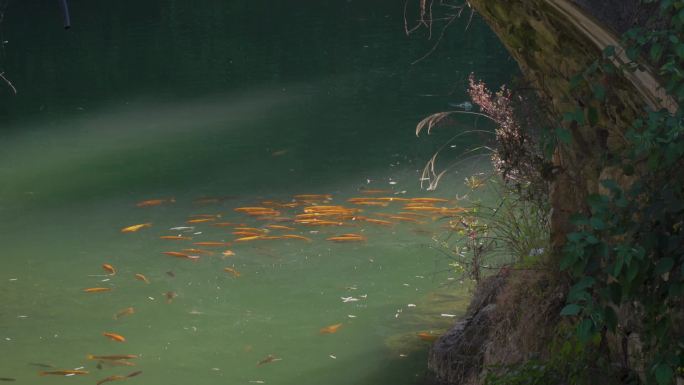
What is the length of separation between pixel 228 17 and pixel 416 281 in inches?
520

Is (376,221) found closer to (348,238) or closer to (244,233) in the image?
(348,238)

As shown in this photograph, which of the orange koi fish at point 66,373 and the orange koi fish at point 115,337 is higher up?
the orange koi fish at point 115,337

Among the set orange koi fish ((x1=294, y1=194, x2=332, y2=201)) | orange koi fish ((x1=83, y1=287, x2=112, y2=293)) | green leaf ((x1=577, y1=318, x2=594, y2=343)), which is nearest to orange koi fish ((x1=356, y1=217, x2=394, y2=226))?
orange koi fish ((x1=294, y1=194, x2=332, y2=201))

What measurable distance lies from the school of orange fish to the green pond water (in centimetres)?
6

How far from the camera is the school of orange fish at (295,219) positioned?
727cm

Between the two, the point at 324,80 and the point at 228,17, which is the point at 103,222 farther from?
the point at 228,17

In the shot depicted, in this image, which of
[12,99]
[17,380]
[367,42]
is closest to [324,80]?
[367,42]

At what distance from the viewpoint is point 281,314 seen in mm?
6191

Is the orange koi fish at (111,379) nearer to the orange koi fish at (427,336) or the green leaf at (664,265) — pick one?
the orange koi fish at (427,336)

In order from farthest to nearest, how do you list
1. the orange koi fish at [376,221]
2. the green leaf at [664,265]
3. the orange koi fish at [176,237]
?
the orange koi fish at [376,221] < the orange koi fish at [176,237] < the green leaf at [664,265]

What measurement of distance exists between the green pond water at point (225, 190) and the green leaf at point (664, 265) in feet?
9.35

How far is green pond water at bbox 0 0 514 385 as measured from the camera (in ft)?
19.1

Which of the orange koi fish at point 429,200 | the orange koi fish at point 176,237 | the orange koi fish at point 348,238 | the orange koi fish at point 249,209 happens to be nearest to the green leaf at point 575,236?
the orange koi fish at point 348,238

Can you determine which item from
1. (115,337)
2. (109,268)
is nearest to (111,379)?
(115,337)
